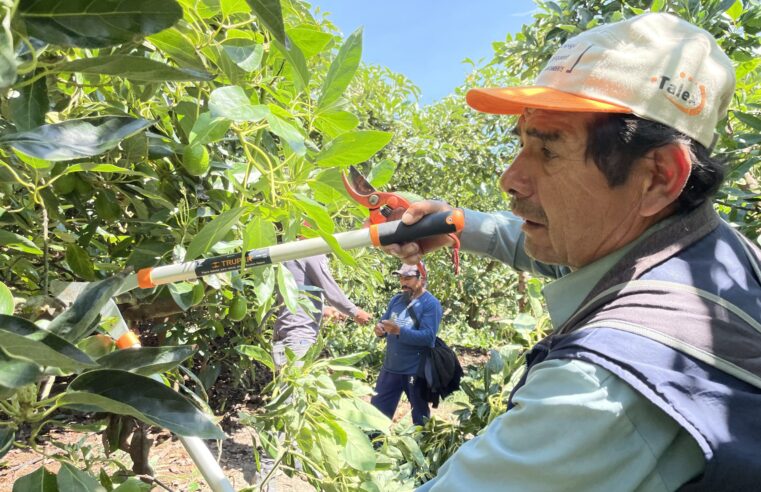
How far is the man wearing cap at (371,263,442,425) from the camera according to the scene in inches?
176

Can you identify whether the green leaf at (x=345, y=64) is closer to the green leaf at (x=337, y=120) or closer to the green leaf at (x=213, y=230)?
the green leaf at (x=337, y=120)

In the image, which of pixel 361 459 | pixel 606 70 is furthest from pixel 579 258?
pixel 361 459

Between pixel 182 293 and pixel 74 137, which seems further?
pixel 182 293

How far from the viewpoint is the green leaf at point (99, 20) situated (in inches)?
19.7

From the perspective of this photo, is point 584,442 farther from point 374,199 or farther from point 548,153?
point 374,199

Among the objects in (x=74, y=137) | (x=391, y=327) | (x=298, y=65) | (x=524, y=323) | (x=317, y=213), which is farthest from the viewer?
(x=391, y=327)

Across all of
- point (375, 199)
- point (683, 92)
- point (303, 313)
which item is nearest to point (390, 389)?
point (303, 313)

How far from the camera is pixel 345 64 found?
0.74 metres

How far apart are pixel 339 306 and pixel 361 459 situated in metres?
2.70

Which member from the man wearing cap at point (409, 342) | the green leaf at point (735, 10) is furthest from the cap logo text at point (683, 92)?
the man wearing cap at point (409, 342)

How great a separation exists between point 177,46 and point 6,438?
517 millimetres

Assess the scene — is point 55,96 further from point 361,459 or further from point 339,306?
point 339,306

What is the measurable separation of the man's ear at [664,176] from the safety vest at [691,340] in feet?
0.16

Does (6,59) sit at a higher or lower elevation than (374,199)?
higher
